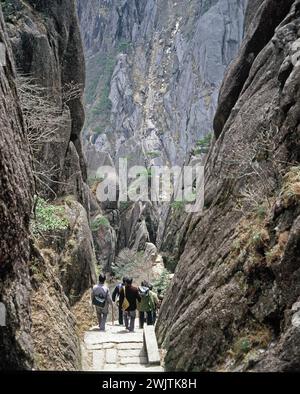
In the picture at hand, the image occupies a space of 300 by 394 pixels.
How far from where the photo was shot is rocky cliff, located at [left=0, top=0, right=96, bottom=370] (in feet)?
21.4

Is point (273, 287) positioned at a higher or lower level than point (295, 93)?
lower

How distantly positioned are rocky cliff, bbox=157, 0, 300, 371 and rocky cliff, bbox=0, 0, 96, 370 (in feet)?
7.80

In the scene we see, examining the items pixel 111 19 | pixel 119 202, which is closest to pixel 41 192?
pixel 119 202

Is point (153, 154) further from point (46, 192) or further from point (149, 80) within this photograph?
point (46, 192)

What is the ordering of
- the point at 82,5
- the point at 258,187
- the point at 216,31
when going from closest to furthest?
the point at 258,187, the point at 216,31, the point at 82,5

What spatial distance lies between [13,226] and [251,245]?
3695 millimetres

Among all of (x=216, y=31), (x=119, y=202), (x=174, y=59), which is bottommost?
(x=119, y=202)

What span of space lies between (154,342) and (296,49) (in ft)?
21.9

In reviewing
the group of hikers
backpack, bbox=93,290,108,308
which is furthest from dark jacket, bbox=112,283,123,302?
A: backpack, bbox=93,290,108,308

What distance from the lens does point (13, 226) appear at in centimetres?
642

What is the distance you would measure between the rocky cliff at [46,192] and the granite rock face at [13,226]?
0.6 inches

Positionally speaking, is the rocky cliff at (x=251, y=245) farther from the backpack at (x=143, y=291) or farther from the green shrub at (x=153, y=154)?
the green shrub at (x=153, y=154)

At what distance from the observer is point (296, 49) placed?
30.6ft
